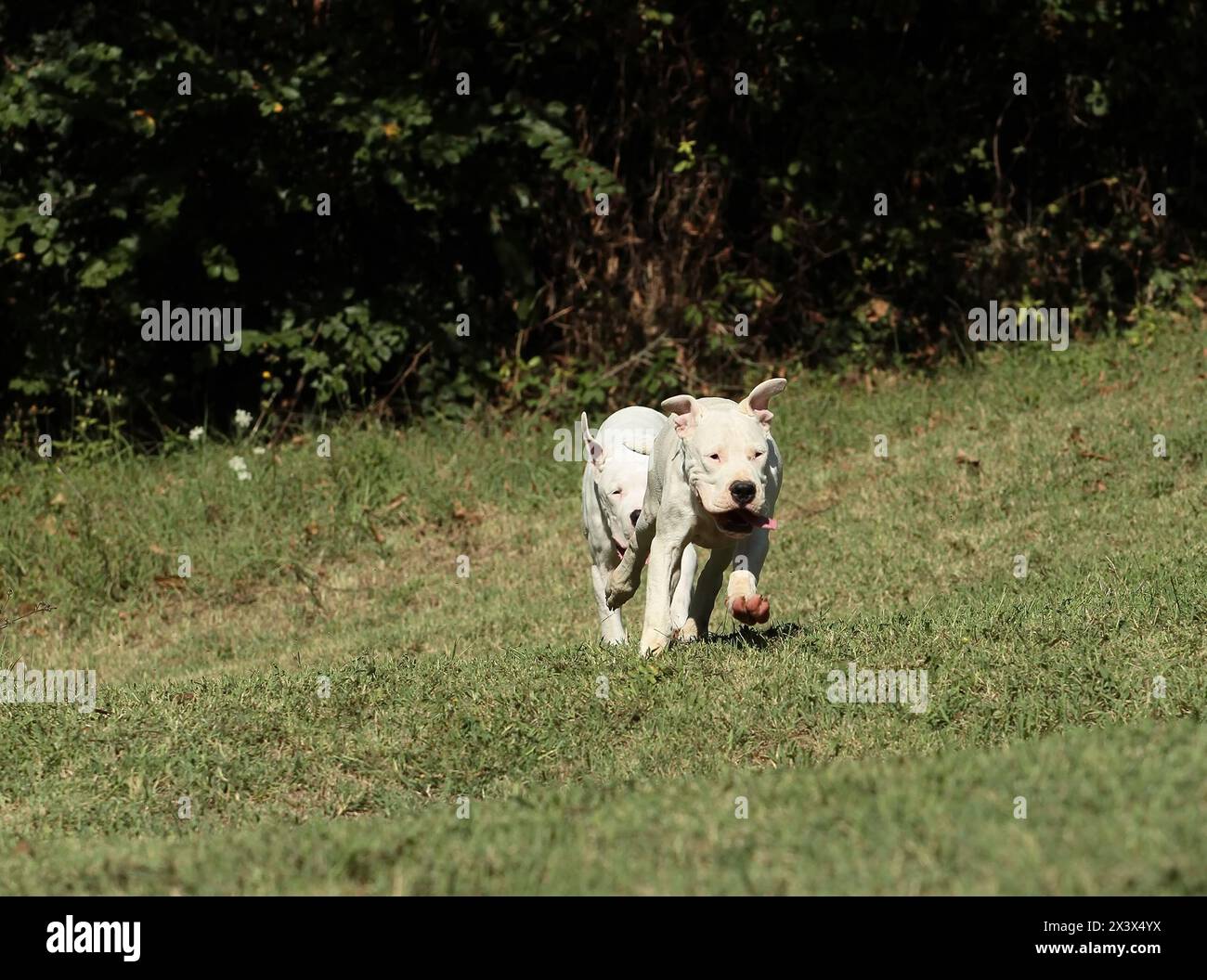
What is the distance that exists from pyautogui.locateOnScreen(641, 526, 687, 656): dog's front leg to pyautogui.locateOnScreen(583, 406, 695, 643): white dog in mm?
221

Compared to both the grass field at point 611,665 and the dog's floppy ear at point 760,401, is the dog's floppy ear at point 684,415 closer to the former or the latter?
the dog's floppy ear at point 760,401

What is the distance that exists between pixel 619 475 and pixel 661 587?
36.9 inches

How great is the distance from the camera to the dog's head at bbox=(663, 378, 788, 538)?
6.71 m

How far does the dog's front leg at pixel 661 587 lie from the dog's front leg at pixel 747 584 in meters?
0.28

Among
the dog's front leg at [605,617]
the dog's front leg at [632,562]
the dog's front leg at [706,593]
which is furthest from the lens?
the dog's front leg at [605,617]

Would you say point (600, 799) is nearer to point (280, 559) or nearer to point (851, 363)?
point (280, 559)

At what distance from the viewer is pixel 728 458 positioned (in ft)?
22.2

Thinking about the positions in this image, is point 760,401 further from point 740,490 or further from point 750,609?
point 750,609

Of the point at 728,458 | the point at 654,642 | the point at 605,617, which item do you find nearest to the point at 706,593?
the point at 654,642

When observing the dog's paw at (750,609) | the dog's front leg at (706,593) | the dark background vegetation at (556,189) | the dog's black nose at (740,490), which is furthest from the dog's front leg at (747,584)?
the dark background vegetation at (556,189)

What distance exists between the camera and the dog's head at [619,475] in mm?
8086

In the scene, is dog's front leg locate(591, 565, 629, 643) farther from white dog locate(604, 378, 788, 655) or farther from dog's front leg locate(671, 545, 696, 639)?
dog's front leg locate(671, 545, 696, 639)

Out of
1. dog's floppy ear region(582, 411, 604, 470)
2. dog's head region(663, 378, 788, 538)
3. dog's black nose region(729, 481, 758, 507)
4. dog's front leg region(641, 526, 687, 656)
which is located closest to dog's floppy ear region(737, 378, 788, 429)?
A: dog's head region(663, 378, 788, 538)
